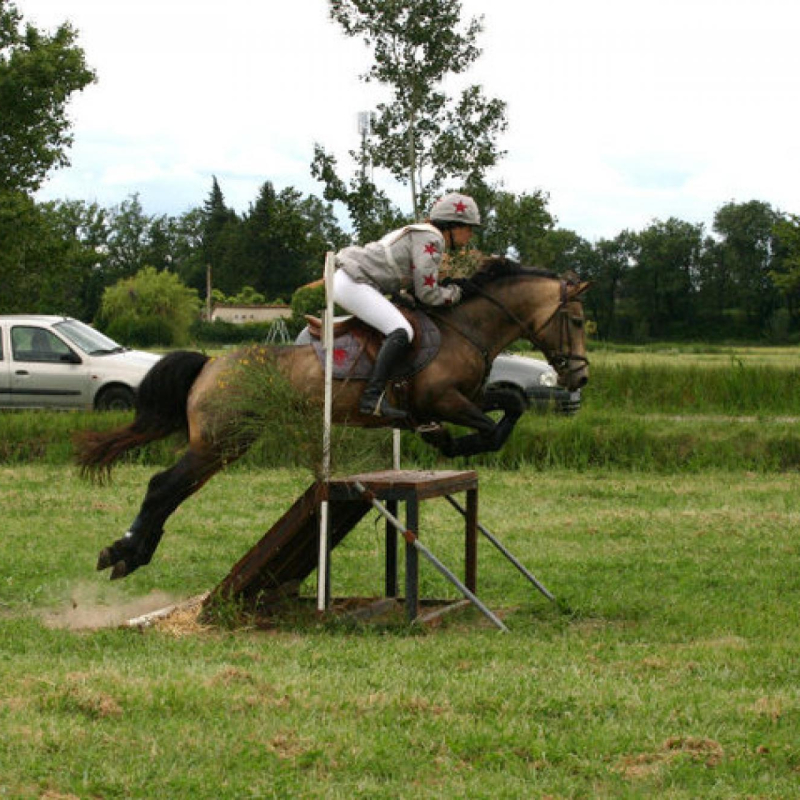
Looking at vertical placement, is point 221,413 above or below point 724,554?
above

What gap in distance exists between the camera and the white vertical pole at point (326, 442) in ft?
23.2

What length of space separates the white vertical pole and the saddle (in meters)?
0.28

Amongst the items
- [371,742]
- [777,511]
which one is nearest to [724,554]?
[777,511]

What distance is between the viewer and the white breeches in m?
7.42

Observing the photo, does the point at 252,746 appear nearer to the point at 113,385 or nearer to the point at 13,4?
the point at 113,385

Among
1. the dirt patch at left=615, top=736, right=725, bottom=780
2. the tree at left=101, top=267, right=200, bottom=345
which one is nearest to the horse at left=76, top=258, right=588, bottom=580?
the dirt patch at left=615, top=736, right=725, bottom=780

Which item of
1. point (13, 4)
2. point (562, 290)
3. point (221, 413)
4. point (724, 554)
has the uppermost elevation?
point (13, 4)

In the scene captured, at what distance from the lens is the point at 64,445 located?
52.3 feet

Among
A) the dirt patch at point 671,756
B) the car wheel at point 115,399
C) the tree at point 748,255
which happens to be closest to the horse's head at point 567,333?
the dirt patch at point 671,756

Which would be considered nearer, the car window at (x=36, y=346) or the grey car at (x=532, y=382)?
the grey car at (x=532, y=382)

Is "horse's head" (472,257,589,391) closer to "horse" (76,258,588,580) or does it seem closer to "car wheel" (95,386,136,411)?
"horse" (76,258,588,580)

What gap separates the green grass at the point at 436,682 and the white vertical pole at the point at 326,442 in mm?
211

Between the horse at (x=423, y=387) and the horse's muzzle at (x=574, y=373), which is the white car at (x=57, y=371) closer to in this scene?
the horse at (x=423, y=387)

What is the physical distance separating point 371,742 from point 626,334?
253 ft
